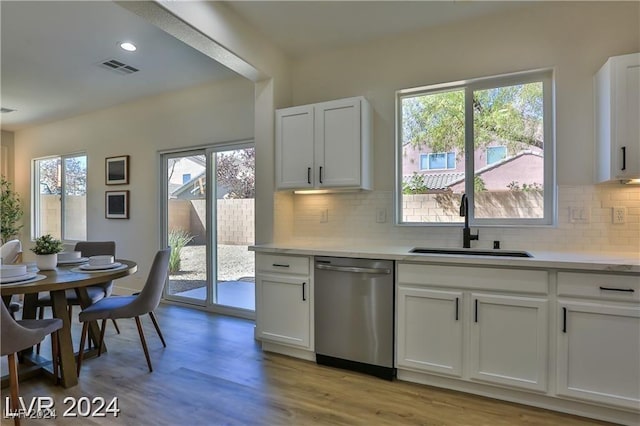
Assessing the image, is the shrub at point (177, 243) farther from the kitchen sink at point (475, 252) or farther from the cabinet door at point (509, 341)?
the cabinet door at point (509, 341)

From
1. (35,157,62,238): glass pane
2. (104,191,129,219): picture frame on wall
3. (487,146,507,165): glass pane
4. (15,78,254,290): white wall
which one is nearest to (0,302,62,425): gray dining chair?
(15,78,254,290): white wall

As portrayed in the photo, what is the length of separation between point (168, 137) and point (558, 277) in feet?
14.3

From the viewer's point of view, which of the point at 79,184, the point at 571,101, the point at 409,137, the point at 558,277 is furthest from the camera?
the point at 79,184

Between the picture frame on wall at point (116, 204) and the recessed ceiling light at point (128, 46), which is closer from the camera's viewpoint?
the recessed ceiling light at point (128, 46)

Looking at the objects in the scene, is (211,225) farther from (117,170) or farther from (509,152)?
(509,152)

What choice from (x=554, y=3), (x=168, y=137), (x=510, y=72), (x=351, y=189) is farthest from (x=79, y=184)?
(x=554, y=3)

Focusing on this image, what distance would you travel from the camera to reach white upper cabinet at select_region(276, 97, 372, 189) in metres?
2.89

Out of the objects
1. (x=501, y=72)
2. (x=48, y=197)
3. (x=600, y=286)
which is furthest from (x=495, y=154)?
(x=48, y=197)

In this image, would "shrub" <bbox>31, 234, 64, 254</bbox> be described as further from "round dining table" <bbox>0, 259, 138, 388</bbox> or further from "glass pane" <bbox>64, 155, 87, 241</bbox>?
"glass pane" <bbox>64, 155, 87, 241</bbox>

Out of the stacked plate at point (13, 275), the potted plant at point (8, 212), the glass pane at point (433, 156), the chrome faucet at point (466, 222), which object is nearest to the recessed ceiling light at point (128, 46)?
the stacked plate at point (13, 275)

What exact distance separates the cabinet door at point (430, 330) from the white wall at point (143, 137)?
2.52 m

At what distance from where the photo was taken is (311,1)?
2572 millimetres

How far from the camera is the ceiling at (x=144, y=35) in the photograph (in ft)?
8.63

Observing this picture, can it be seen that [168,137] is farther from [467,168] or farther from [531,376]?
[531,376]
